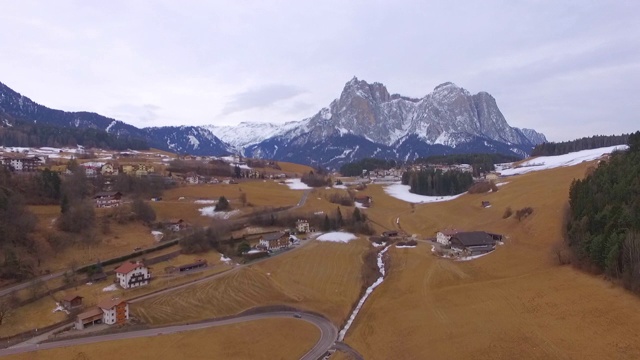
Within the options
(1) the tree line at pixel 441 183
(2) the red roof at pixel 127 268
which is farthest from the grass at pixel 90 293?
(1) the tree line at pixel 441 183

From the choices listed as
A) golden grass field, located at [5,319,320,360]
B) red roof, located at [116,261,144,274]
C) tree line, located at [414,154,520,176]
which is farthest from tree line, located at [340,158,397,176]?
golden grass field, located at [5,319,320,360]

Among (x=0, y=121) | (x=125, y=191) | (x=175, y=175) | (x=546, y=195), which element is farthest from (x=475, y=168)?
(x=0, y=121)

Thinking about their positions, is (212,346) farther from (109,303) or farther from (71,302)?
(71,302)

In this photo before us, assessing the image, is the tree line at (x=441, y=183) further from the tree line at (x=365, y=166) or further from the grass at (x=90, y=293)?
the grass at (x=90, y=293)

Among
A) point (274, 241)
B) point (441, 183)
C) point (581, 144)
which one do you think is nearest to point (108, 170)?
point (274, 241)

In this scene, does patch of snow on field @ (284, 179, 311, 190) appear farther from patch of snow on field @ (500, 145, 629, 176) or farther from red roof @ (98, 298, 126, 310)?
red roof @ (98, 298, 126, 310)

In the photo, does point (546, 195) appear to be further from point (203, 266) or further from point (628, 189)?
point (203, 266)
